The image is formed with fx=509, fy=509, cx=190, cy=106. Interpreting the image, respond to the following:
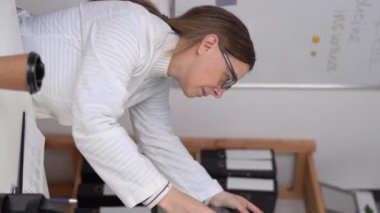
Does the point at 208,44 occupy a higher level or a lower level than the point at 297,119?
higher

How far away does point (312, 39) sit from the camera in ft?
5.84

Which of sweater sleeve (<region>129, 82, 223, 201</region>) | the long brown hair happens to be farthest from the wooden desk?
the long brown hair

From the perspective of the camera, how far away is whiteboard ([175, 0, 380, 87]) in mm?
1714

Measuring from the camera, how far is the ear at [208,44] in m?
0.99

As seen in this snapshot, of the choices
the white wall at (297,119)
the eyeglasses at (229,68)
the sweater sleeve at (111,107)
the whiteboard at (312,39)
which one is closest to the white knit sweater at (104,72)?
the sweater sleeve at (111,107)

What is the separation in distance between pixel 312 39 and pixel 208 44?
2.90 feet

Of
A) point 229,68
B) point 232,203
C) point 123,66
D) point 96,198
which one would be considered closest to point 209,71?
point 229,68

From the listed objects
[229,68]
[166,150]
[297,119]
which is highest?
[229,68]

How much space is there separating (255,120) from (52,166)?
869 millimetres

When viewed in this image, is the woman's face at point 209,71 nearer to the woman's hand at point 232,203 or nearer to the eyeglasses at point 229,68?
the eyeglasses at point 229,68

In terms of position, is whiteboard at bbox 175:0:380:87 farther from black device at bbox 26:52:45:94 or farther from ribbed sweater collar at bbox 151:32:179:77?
black device at bbox 26:52:45:94

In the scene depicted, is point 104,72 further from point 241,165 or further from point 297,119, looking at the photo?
point 297,119

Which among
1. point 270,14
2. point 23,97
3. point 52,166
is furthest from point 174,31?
point 52,166

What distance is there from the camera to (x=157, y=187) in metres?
0.92
